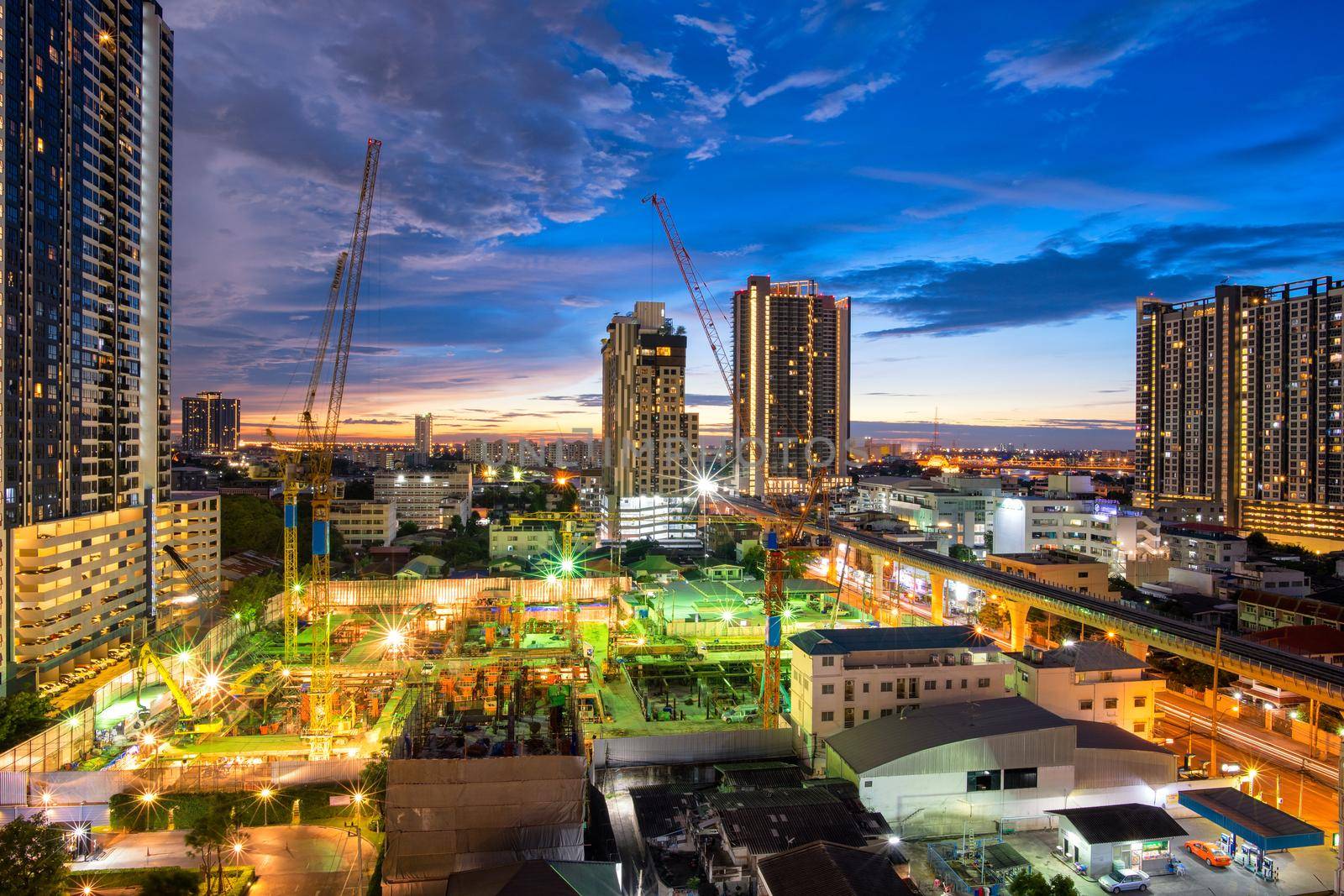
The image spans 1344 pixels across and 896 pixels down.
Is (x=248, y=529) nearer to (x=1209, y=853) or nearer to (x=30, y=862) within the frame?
(x=30, y=862)

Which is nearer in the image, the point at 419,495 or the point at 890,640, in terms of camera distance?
the point at 890,640

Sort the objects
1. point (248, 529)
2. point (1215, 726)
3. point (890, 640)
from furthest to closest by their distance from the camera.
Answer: point (248, 529) < point (1215, 726) < point (890, 640)

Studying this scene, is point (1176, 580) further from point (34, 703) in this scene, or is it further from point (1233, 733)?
point (34, 703)

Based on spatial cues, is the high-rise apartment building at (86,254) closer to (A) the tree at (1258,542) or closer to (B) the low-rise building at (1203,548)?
(B) the low-rise building at (1203,548)

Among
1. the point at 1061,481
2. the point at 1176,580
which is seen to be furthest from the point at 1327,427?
the point at 1176,580

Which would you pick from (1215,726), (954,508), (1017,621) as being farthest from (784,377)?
(1215,726)

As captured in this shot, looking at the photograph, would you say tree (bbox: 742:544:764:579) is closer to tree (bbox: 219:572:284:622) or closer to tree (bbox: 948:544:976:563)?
tree (bbox: 948:544:976:563)

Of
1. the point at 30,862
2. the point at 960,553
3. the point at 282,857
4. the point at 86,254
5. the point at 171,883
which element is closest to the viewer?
the point at 30,862

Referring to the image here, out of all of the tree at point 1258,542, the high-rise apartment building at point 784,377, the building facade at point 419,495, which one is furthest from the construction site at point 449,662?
the high-rise apartment building at point 784,377
